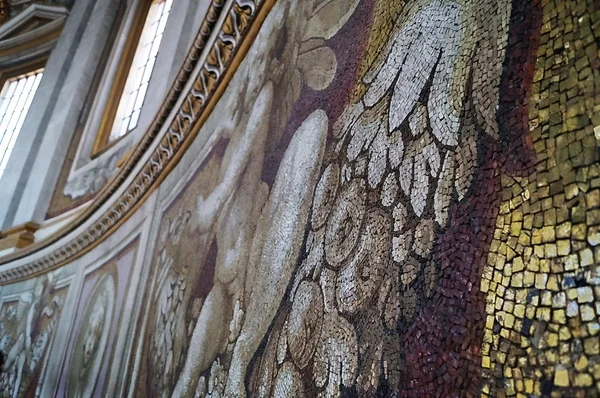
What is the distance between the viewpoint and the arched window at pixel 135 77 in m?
6.75

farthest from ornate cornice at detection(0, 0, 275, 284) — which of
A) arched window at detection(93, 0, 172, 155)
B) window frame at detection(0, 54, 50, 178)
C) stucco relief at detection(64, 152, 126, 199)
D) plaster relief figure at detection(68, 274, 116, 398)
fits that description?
window frame at detection(0, 54, 50, 178)

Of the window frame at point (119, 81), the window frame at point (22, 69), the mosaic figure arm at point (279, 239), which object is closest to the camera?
the mosaic figure arm at point (279, 239)

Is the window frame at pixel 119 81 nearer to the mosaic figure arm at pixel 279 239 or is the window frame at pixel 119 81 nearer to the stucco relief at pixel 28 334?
the stucco relief at pixel 28 334

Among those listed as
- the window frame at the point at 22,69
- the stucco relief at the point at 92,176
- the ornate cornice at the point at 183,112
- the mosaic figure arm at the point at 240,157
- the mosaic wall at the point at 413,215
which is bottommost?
the mosaic wall at the point at 413,215

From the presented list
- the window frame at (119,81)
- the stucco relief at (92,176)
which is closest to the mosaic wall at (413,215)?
the stucco relief at (92,176)

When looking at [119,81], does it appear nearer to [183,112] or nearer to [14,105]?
[14,105]

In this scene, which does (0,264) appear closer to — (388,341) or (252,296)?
(252,296)

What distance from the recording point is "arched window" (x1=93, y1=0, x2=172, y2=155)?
6746 mm

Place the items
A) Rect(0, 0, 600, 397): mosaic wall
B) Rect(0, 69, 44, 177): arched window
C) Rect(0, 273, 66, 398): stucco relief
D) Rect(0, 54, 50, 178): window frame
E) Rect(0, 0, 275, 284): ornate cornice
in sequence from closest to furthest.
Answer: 1. Rect(0, 0, 600, 397): mosaic wall
2. Rect(0, 0, 275, 284): ornate cornice
3. Rect(0, 273, 66, 398): stucco relief
4. Rect(0, 69, 44, 177): arched window
5. Rect(0, 54, 50, 178): window frame

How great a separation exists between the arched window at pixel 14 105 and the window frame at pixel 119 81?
2.83 metres

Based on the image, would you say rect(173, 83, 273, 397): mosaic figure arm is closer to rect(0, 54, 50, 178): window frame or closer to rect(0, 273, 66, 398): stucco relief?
rect(0, 273, 66, 398): stucco relief

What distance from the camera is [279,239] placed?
1.63m

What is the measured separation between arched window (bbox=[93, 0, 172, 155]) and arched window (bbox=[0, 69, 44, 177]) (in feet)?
9.47

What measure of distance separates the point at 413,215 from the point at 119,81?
22.8 feet
